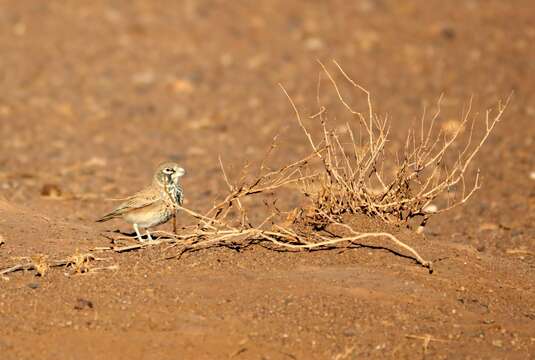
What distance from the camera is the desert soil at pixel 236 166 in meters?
6.16

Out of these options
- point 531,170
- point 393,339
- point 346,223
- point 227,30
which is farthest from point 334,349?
point 227,30

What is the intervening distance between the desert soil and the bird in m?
0.40

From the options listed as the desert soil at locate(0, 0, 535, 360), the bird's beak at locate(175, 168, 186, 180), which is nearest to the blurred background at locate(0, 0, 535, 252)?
the desert soil at locate(0, 0, 535, 360)

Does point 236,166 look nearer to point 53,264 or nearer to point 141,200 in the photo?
point 141,200

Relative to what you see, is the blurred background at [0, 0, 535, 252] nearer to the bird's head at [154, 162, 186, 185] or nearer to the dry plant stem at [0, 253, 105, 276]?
the bird's head at [154, 162, 186, 185]

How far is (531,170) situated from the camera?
39.8 feet

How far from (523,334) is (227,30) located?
1345 cm

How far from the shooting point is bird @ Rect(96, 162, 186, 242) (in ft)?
25.6

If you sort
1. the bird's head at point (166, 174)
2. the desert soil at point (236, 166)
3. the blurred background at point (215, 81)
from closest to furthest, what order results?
1. the desert soil at point (236, 166)
2. the bird's head at point (166, 174)
3. the blurred background at point (215, 81)

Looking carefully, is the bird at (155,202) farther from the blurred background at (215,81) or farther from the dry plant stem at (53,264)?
the blurred background at (215,81)

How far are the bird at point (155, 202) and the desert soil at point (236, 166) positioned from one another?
1.30ft

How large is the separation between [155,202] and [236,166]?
457 cm

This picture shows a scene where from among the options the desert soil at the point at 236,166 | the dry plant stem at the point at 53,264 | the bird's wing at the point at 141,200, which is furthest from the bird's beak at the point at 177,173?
the dry plant stem at the point at 53,264

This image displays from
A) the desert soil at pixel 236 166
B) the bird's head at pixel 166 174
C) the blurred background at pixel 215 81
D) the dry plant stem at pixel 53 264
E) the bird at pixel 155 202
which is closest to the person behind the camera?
the desert soil at pixel 236 166
